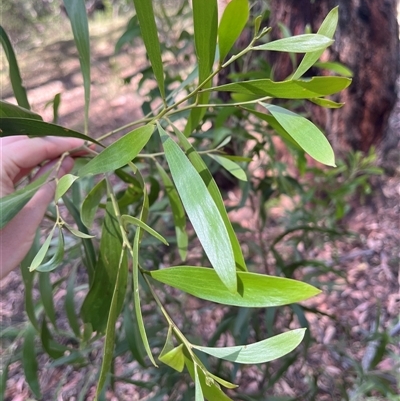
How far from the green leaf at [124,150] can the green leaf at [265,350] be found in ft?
0.69

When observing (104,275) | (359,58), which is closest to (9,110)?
(104,275)

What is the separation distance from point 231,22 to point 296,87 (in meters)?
0.09

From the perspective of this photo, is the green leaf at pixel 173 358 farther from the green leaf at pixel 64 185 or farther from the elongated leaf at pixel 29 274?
the elongated leaf at pixel 29 274

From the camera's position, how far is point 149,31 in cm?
39

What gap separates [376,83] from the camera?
1495 mm

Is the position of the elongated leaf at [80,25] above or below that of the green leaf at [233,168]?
above

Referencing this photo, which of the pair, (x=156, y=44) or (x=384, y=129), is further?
(x=384, y=129)

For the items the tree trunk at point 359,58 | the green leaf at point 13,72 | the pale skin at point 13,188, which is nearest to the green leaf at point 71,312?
the pale skin at point 13,188

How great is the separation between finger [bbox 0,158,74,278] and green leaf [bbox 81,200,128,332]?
18cm

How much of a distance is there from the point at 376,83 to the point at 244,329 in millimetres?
1137

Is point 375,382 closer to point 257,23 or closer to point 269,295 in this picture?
point 269,295

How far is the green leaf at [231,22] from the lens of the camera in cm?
35

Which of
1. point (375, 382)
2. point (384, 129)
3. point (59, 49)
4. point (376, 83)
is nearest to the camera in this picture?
point (375, 382)

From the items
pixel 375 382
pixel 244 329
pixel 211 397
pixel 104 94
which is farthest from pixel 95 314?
pixel 104 94
